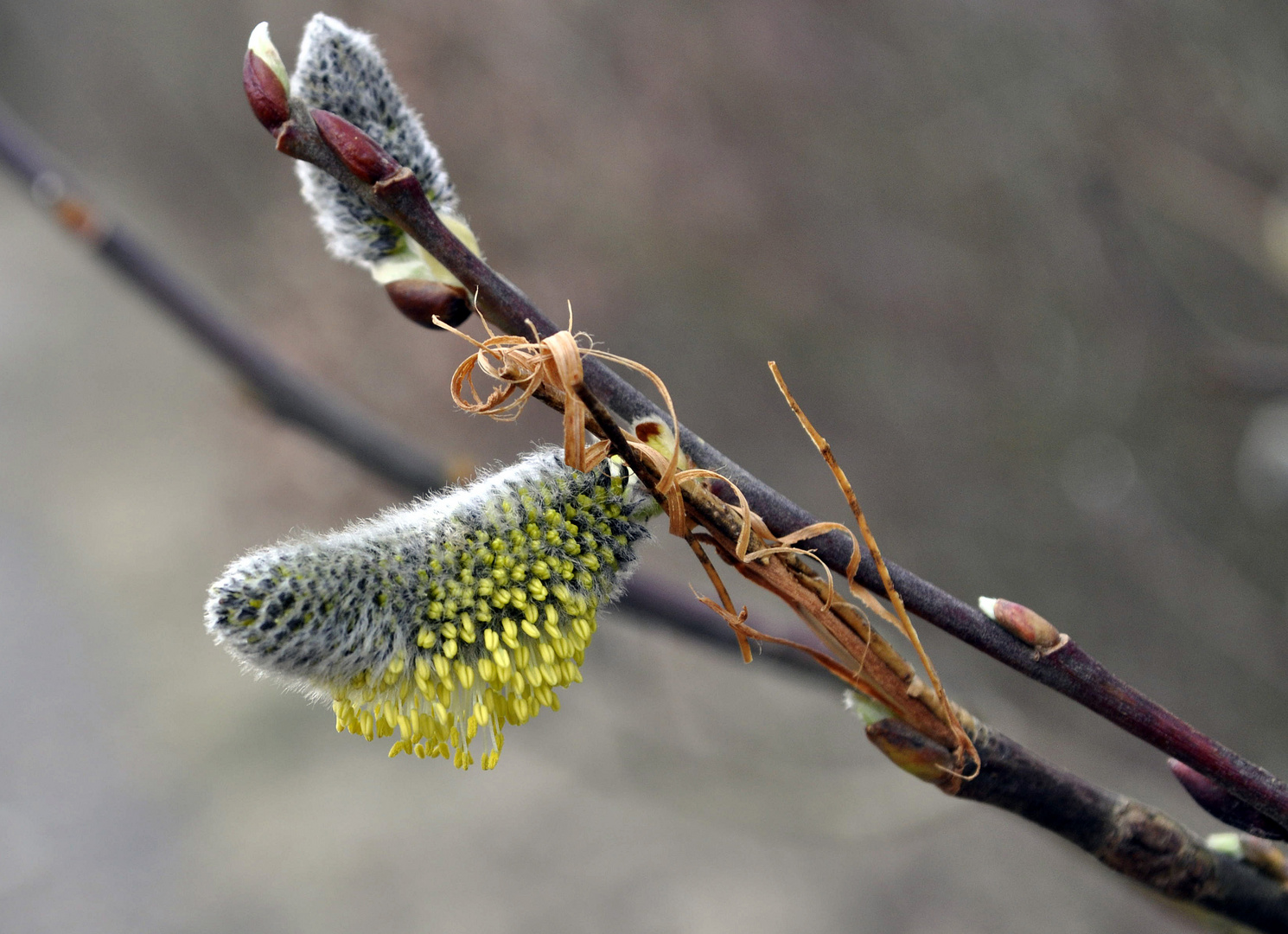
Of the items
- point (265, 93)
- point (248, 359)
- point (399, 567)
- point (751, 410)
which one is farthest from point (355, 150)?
point (751, 410)

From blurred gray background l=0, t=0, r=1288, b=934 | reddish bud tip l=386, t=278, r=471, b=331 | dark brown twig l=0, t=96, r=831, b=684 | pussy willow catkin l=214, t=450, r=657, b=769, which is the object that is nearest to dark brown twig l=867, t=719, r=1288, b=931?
pussy willow catkin l=214, t=450, r=657, b=769

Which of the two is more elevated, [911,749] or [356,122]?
[356,122]

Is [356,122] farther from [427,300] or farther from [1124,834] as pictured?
[1124,834]

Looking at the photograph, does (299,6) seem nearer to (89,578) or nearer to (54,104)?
(54,104)

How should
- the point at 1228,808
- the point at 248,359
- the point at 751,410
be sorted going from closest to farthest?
the point at 1228,808, the point at 248,359, the point at 751,410

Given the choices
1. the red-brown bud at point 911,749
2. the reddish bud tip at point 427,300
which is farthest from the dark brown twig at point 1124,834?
the reddish bud tip at point 427,300

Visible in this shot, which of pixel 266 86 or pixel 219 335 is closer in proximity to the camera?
pixel 266 86

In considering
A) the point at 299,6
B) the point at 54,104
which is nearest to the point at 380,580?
the point at 299,6
